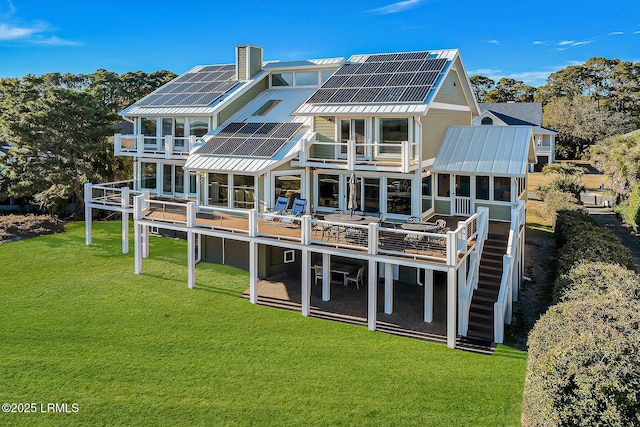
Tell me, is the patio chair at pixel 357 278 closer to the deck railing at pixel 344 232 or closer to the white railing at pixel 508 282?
the deck railing at pixel 344 232

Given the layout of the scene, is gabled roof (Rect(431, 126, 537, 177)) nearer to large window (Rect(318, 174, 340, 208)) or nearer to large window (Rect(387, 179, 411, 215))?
large window (Rect(387, 179, 411, 215))

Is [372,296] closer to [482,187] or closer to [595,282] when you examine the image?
[595,282]

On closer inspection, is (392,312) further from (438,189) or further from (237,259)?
(237,259)

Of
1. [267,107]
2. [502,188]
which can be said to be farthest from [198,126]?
[502,188]

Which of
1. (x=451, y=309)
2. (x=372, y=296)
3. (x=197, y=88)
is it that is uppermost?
(x=197, y=88)

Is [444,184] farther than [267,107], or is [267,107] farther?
[267,107]

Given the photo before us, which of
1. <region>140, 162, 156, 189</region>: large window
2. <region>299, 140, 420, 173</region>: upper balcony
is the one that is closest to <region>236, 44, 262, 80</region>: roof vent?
<region>140, 162, 156, 189</region>: large window
